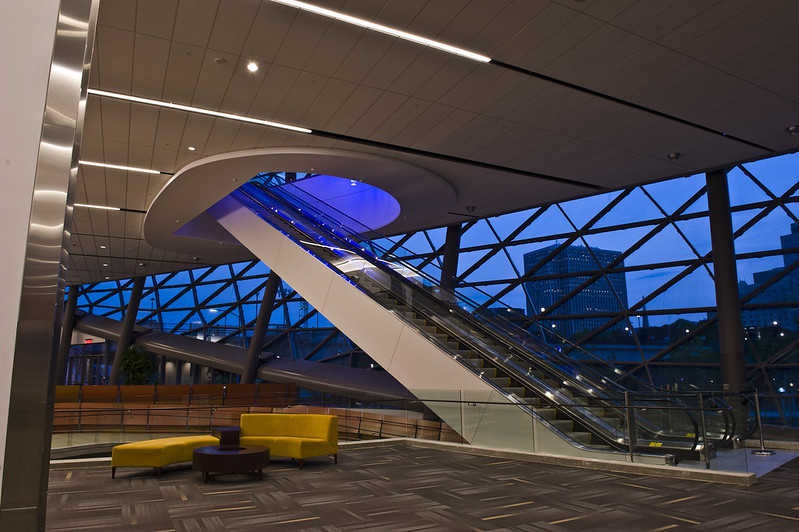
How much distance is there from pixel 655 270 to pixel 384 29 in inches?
493

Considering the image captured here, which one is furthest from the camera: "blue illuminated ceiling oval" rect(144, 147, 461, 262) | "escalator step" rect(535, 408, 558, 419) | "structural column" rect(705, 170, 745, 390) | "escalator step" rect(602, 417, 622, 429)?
"structural column" rect(705, 170, 745, 390)

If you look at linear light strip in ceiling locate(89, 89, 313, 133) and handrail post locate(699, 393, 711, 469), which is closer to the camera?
handrail post locate(699, 393, 711, 469)

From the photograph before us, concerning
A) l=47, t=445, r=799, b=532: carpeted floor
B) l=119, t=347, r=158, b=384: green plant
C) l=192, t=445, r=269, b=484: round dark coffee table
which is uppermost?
l=119, t=347, r=158, b=384: green plant

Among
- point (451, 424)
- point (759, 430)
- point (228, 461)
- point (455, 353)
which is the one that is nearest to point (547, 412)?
point (451, 424)

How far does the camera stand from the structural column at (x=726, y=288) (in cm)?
1267

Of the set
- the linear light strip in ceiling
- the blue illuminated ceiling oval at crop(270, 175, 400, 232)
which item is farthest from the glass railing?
the blue illuminated ceiling oval at crop(270, 175, 400, 232)

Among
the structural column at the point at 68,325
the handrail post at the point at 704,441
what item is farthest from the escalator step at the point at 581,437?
the structural column at the point at 68,325

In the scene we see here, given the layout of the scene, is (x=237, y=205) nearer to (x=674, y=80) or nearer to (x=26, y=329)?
(x=674, y=80)

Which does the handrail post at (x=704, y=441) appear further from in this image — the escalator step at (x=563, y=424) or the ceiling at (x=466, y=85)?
the ceiling at (x=466, y=85)

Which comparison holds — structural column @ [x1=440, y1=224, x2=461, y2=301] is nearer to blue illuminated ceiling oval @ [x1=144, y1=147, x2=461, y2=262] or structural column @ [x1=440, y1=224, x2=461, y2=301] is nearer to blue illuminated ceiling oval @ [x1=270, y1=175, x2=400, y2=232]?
blue illuminated ceiling oval @ [x1=144, y1=147, x2=461, y2=262]

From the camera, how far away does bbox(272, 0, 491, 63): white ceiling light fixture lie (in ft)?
22.4

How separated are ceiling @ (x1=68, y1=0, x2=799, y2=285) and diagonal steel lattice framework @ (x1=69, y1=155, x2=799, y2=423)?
9.89 feet

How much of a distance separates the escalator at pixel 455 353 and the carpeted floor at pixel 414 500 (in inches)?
31.3

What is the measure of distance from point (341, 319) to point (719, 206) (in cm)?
911
